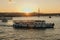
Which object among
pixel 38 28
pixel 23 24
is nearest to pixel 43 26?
pixel 38 28

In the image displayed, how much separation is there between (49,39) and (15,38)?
11063 mm

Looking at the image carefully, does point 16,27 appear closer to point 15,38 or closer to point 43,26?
point 43,26

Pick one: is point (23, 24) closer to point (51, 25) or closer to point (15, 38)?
point (51, 25)

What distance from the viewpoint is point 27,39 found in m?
70.1

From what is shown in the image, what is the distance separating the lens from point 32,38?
71.9 meters

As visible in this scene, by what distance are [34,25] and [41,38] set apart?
23.6m

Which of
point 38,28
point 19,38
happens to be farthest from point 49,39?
point 38,28

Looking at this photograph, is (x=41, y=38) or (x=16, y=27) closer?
(x=41, y=38)

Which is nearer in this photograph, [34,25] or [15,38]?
[15,38]

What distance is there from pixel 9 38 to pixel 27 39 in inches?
247

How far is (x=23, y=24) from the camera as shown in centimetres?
9856

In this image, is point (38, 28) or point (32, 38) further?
point (38, 28)

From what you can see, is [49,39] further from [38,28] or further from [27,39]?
[38,28]

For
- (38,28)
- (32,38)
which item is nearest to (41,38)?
(32,38)
